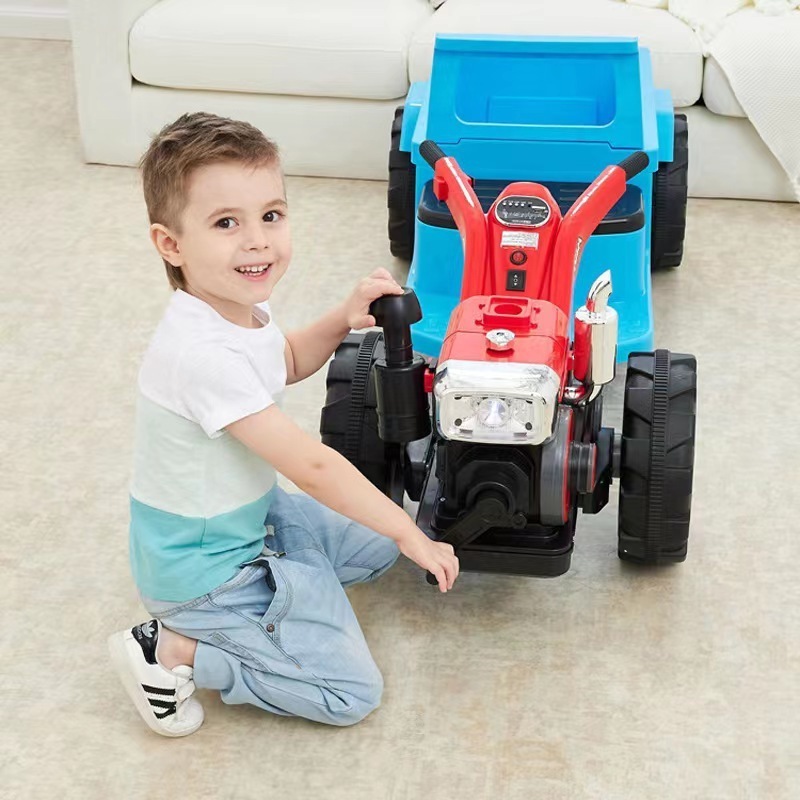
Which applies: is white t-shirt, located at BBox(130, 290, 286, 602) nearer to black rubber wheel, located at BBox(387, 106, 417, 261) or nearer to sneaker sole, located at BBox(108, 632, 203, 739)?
sneaker sole, located at BBox(108, 632, 203, 739)

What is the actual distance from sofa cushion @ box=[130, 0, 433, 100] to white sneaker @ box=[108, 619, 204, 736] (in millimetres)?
1594

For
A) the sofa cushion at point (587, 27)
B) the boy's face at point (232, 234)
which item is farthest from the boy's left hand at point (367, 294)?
the sofa cushion at point (587, 27)

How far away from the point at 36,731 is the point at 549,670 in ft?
1.88

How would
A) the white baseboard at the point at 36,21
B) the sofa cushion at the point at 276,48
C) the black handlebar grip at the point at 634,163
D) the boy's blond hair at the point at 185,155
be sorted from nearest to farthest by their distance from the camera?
the boy's blond hair at the point at 185,155
the black handlebar grip at the point at 634,163
the sofa cushion at the point at 276,48
the white baseboard at the point at 36,21

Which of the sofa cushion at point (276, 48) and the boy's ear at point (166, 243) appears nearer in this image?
the boy's ear at point (166, 243)

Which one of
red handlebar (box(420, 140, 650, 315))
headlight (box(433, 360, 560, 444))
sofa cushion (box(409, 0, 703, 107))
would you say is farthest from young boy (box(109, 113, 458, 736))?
sofa cushion (box(409, 0, 703, 107))

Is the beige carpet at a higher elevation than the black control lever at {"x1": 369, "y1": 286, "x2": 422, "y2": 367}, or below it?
below

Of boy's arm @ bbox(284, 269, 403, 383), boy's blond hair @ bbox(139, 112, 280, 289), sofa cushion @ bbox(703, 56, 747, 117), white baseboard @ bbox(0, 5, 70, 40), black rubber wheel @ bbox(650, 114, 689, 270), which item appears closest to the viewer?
boy's blond hair @ bbox(139, 112, 280, 289)

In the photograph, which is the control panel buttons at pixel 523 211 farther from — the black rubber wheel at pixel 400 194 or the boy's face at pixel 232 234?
the black rubber wheel at pixel 400 194

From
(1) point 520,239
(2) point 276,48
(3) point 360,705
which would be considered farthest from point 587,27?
(3) point 360,705

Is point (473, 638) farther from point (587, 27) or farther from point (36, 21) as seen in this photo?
point (36, 21)

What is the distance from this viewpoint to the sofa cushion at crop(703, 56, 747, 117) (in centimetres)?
259

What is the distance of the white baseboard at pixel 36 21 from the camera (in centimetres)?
372

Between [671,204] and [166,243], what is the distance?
1.21m
